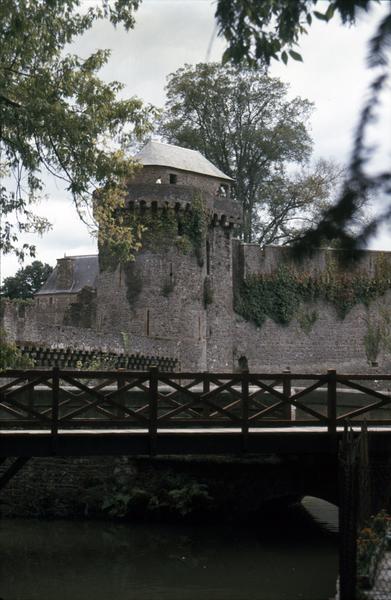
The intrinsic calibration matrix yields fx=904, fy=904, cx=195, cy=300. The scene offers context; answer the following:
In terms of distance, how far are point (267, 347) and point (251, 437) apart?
24.3 m

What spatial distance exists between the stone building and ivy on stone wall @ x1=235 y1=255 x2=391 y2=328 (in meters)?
0.04

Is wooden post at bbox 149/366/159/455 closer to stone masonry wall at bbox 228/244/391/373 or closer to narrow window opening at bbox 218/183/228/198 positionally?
narrow window opening at bbox 218/183/228/198

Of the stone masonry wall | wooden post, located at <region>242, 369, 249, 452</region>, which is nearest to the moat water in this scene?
wooden post, located at <region>242, 369, 249, 452</region>

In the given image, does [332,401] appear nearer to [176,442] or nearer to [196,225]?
[176,442]

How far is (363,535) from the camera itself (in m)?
9.10

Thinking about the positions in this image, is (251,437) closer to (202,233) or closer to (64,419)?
(64,419)

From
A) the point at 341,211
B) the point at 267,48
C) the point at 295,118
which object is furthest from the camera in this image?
the point at 295,118

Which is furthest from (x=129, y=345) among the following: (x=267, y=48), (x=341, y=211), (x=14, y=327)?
(x=341, y=211)

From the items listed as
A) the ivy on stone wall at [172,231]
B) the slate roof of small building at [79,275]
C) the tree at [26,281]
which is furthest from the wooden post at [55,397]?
the tree at [26,281]

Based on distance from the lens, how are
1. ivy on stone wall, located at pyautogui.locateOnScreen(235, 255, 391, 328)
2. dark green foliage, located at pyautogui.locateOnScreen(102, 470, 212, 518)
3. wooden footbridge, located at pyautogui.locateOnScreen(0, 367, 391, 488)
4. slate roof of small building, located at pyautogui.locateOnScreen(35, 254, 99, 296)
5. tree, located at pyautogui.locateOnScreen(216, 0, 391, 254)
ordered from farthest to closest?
slate roof of small building, located at pyautogui.locateOnScreen(35, 254, 99, 296)
ivy on stone wall, located at pyautogui.locateOnScreen(235, 255, 391, 328)
dark green foliage, located at pyautogui.locateOnScreen(102, 470, 212, 518)
wooden footbridge, located at pyautogui.locateOnScreen(0, 367, 391, 488)
tree, located at pyautogui.locateOnScreen(216, 0, 391, 254)

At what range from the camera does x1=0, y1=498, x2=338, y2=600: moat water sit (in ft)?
33.5

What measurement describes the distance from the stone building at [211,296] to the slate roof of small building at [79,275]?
14.5 m

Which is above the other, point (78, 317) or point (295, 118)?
point (295, 118)

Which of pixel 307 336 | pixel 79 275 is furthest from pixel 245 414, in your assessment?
pixel 79 275
